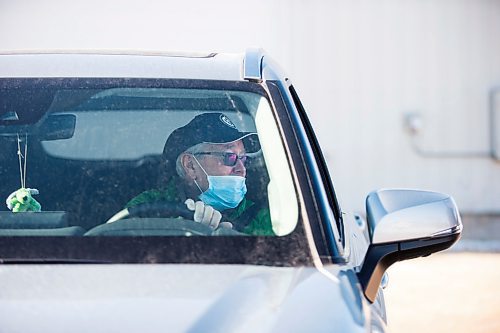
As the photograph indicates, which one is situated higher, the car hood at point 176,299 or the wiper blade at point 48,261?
the wiper blade at point 48,261

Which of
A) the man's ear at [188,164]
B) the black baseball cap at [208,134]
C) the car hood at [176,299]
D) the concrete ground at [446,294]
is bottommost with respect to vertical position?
the concrete ground at [446,294]

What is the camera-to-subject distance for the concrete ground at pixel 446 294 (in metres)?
8.65

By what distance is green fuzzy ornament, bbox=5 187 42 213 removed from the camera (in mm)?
3549

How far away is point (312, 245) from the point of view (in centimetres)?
309

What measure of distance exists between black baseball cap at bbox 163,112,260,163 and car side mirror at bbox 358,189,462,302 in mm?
595

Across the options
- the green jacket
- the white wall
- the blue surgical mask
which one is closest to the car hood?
the green jacket

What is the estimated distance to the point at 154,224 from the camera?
3191 mm

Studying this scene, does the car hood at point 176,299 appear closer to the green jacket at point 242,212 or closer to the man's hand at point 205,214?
the green jacket at point 242,212

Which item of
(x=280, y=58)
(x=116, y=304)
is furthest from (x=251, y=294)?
(x=280, y=58)

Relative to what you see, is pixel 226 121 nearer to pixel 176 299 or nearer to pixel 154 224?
pixel 154 224

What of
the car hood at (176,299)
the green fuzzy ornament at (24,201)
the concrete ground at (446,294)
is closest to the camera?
the car hood at (176,299)

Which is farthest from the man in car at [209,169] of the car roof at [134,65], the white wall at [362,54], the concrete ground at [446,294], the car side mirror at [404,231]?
the white wall at [362,54]

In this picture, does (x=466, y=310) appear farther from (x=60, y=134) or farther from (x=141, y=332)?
(x=141, y=332)

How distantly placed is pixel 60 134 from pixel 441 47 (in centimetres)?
1137
